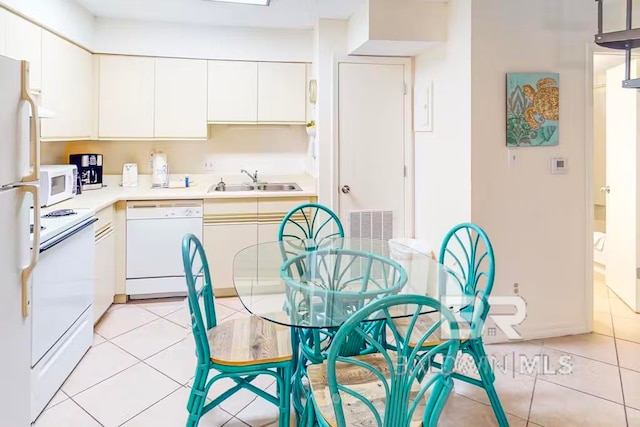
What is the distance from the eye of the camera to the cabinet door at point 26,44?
2.62 meters

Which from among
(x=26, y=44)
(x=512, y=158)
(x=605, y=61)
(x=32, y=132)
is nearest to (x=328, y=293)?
(x=32, y=132)

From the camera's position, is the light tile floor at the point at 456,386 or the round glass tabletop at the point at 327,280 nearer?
the round glass tabletop at the point at 327,280

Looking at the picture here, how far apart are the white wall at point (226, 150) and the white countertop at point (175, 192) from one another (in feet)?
0.26

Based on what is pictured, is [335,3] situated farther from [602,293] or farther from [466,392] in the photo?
[602,293]

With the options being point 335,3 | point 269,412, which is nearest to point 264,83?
point 335,3

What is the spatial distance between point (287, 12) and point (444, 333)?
9.39ft

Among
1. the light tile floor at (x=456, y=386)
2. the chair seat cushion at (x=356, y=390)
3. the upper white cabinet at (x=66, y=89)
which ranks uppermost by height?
the upper white cabinet at (x=66, y=89)

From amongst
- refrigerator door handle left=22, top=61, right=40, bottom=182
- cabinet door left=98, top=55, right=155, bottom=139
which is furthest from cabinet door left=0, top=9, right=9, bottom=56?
cabinet door left=98, top=55, right=155, bottom=139

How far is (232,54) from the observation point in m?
4.08

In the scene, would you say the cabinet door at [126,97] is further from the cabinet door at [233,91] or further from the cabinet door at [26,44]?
the cabinet door at [26,44]

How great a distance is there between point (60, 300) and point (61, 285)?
3.2 inches

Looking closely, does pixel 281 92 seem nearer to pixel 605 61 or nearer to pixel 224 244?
pixel 224 244

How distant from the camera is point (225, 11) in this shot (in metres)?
3.65

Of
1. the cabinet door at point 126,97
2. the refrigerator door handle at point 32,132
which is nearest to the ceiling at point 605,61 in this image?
the cabinet door at point 126,97
